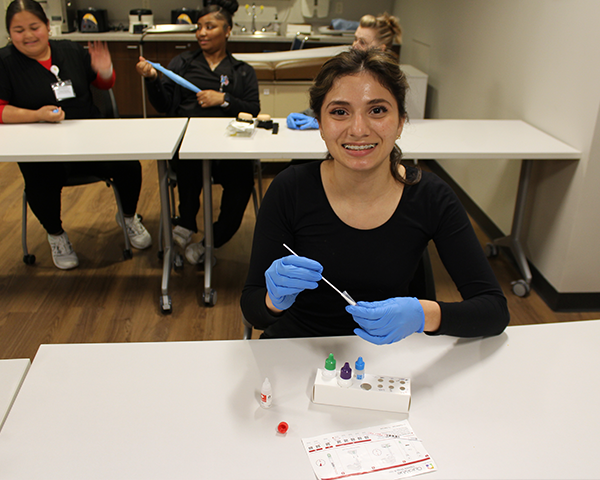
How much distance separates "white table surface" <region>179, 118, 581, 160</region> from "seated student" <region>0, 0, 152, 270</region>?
0.54m

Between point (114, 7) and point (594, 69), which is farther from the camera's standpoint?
point (114, 7)

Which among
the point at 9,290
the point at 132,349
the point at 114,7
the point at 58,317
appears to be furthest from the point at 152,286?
the point at 114,7

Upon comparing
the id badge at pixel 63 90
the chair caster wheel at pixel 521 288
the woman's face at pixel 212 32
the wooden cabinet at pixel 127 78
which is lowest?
the chair caster wheel at pixel 521 288

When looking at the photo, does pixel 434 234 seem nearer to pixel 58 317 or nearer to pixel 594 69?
pixel 594 69

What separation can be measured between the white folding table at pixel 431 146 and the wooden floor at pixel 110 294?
156 mm

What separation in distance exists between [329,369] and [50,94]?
230 centimetres

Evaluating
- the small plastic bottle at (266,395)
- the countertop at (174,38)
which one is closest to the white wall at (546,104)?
the countertop at (174,38)

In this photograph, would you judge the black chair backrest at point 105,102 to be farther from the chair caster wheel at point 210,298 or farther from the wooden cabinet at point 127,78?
the wooden cabinet at point 127,78

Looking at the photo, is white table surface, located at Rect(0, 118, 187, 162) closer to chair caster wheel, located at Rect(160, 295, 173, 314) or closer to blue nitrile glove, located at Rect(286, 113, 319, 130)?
blue nitrile glove, located at Rect(286, 113, 319, 130)

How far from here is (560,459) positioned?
0.87 meters

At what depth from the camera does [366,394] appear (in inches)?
37.8

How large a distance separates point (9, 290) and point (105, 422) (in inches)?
78.7

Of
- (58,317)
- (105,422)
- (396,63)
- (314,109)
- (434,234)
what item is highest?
(396,63)

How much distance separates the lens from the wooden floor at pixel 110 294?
231cm
